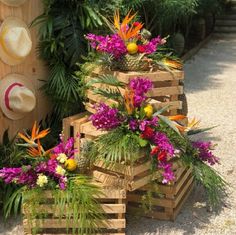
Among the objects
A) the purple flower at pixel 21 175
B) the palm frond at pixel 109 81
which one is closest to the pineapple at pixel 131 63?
the palm frond at pixel 109 81

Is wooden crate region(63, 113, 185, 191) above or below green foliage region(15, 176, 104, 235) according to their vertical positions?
above

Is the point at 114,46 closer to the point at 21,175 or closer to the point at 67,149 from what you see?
the point at 67,149

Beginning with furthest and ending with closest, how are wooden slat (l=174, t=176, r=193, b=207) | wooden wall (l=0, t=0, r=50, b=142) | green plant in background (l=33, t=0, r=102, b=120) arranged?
green plant in background (l=33, t=0, r=102, b=120)
wooden wall (l=0, t=0, r=50, b=142)
wooden slat (l=174, t=176, r=193, b=207)

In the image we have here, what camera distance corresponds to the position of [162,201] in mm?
3482

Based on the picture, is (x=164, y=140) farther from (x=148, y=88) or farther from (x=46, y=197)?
(x=46, y=197)

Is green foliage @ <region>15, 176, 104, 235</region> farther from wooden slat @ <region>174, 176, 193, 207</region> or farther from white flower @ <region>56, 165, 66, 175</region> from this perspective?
wooden slat @ <region>174, 176, 193, 207</region>

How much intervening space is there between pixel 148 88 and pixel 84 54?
104 cm

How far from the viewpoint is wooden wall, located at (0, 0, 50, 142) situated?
3.74 m

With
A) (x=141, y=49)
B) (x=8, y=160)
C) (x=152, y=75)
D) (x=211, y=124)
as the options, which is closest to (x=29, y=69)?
(x=8, y=160)

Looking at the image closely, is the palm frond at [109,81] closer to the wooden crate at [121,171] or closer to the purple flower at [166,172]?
the wooden crate at [121,171]

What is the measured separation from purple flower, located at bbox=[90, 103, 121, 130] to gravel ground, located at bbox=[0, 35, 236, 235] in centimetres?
83

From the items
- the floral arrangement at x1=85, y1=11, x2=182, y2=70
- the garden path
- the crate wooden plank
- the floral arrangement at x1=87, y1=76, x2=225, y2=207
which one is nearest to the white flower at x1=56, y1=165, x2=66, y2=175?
the floral arrangement at x1=87, y1=76, x2=225, y2=207

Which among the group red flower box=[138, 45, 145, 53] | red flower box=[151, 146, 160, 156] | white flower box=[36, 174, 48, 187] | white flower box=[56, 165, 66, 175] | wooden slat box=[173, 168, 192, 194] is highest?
red flower box=[138, 45, 145, 53]

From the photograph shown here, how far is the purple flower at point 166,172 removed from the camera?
124 inches
